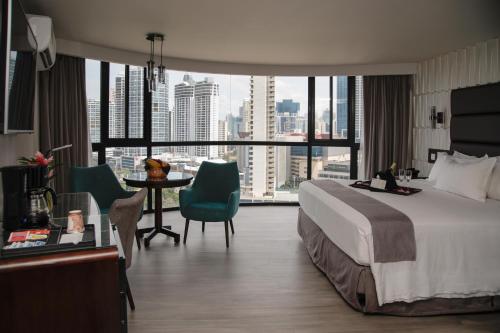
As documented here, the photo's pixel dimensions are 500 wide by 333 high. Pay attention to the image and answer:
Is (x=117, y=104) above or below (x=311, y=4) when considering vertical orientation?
below

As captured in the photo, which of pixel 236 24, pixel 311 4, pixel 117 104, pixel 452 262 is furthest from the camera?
pixel 117 104

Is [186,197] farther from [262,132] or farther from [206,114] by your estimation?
[262,132]

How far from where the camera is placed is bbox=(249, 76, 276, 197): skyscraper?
723cm

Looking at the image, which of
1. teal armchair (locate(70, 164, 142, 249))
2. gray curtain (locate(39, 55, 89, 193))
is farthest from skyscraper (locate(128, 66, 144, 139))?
teal armchair (locate(70, 164, 142, 249))

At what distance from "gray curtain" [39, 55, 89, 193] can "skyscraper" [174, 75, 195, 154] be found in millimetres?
1669

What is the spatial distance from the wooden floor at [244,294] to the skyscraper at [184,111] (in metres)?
2.18

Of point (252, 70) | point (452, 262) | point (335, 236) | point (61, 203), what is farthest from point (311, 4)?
point (252, 70)

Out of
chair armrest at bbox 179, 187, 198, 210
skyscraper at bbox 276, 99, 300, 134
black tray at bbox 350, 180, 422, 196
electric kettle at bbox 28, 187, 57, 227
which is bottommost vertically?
chair armrest at bbox 179, 187, 198, 210

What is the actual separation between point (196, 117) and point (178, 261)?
3.25 meters

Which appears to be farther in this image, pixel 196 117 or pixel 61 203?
pixel 196 117

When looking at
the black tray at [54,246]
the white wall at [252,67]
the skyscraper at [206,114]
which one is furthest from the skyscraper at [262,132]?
the black tray at [54,246]

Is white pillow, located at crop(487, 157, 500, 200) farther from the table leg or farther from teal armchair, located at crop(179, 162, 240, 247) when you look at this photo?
the table leg

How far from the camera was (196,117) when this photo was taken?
7.01 metres

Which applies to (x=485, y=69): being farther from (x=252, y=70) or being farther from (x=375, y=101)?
(x=252, y=70)
